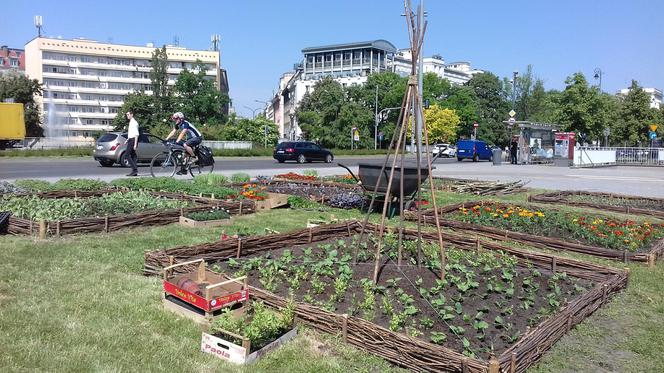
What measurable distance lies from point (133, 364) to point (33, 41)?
124572 millimetres

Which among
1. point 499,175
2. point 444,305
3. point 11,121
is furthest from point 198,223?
point 11,121

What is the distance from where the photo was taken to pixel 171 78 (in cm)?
11894

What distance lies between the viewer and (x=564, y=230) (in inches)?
350

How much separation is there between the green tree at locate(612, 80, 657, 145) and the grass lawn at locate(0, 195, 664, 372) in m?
56.6

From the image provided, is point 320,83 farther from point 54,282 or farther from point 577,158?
point 54,282

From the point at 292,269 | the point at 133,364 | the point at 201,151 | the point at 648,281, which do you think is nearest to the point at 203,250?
the point at 292,269

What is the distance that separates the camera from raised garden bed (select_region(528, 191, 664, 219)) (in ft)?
39.7

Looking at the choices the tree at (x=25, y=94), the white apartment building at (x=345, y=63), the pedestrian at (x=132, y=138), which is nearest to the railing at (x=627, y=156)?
A: the pedestrian at (x=132, y=138)

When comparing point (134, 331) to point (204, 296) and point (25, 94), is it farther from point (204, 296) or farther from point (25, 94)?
point (25, 94)

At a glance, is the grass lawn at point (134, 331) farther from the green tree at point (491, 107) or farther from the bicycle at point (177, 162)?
the green tree at point (491, 107)

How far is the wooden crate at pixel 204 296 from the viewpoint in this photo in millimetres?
4246

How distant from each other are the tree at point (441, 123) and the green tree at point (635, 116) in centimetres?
2813

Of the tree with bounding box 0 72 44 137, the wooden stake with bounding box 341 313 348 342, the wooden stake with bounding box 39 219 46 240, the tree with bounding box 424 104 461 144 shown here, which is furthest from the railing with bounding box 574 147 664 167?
the tree with bounding box 0 72 44 137

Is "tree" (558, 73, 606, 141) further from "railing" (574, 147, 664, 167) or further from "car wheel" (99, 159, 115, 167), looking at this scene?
"car wheel" (99, 159, 115, 167)
